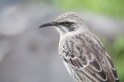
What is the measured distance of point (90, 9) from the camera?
14.8 m

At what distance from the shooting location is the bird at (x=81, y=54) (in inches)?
319

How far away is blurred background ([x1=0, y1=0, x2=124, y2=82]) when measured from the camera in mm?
12398

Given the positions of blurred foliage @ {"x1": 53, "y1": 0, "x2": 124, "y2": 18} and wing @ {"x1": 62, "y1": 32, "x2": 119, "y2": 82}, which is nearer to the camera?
wing @ {"x1": 62, "y1": 32, "x2": 119, "y2": 82}

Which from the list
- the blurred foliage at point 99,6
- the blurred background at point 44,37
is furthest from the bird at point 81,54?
the blurred foliage at point 99,6

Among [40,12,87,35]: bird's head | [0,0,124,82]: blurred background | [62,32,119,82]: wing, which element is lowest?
[62,32,119,82]: wing

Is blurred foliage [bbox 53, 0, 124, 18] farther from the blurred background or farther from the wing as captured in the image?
the wing

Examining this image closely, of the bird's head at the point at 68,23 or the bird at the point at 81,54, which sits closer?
the bird at the point at 81,54

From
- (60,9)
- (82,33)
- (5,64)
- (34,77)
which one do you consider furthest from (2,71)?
(82,33)

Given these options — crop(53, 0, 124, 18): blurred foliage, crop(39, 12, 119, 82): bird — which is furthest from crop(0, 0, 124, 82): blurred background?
crop(39, 12, 119, 82): bird

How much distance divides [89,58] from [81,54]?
0.54ft

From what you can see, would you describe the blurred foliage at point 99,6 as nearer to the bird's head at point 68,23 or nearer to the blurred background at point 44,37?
the blurred background at point 44,37

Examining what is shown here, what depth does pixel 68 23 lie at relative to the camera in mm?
8469

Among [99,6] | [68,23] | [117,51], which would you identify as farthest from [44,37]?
[68,23]

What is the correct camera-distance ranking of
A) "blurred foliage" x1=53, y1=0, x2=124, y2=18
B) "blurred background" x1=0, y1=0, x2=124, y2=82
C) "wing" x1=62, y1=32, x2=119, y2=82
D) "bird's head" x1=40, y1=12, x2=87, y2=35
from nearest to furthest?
"wing" x1=62, y1=32, x2=119, y2=82, "bird's head" x1=40, y1=12, x2=87, y2=35, "blurred background" x1=0, y1=0, x2=124, y2=82, "blurred foliage" x1=53, y1=0, x2=124, y2=18
